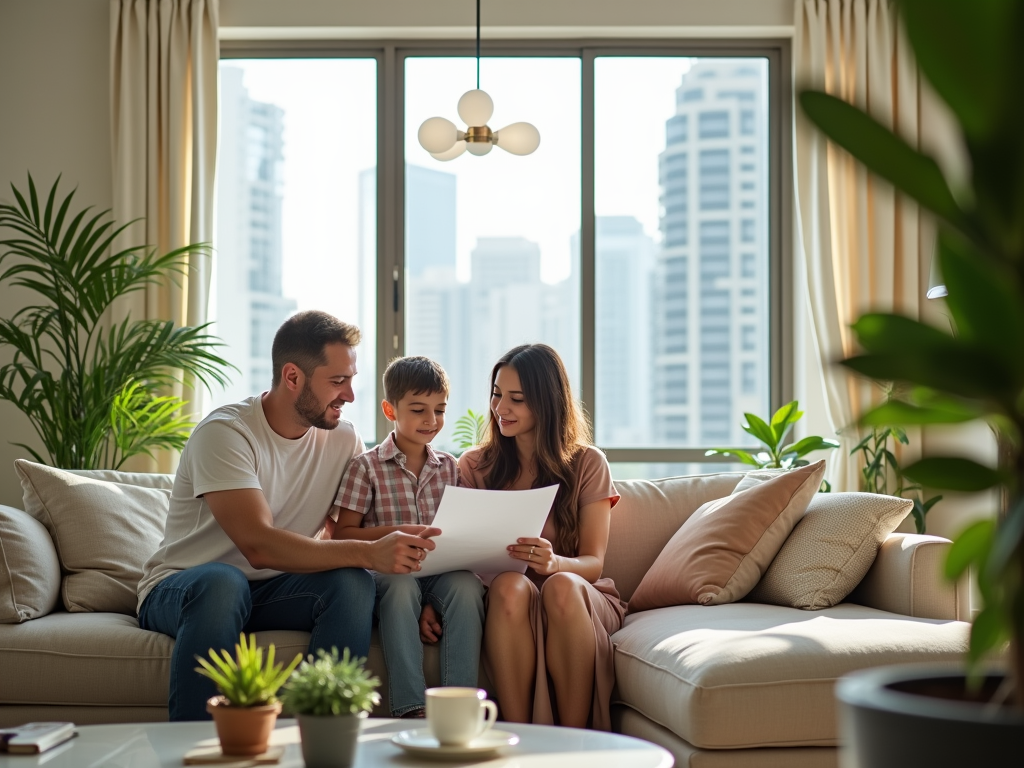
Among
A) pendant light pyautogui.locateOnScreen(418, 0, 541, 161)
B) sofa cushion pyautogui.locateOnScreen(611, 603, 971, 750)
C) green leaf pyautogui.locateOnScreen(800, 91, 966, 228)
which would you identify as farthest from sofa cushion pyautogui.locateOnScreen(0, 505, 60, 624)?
green leaf pyautogui.locateOnScreen(800, 91, 966, 228)

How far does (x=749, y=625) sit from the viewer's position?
217cm

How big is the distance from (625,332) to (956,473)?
3.75m

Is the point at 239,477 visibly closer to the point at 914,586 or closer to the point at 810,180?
the point at 914,586

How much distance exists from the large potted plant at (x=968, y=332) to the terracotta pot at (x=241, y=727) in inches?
35.8

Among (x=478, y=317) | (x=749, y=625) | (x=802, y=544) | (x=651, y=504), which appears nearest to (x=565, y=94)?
(x=478, y=317)

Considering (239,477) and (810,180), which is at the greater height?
(810,180)

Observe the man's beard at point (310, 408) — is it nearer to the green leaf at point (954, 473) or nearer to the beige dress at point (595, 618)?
the beige dress at point (595, 618)

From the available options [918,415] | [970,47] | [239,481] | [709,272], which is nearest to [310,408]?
[239,481]

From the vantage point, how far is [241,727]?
56.2 inches

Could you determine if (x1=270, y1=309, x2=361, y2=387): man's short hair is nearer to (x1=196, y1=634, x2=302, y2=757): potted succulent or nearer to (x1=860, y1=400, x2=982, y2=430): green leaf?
(x1=196, y1=634, x2=302, y2=757): potted succulent

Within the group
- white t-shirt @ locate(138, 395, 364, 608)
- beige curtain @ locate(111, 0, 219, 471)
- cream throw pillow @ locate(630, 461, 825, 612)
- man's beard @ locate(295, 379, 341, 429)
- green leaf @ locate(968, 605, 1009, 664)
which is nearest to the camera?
green leaf @ locate(968, 605, 1009, 664)

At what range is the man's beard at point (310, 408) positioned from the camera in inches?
96.5

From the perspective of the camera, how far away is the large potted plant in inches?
25.1

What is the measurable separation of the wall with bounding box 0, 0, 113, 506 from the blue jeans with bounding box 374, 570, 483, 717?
274 centimetres
